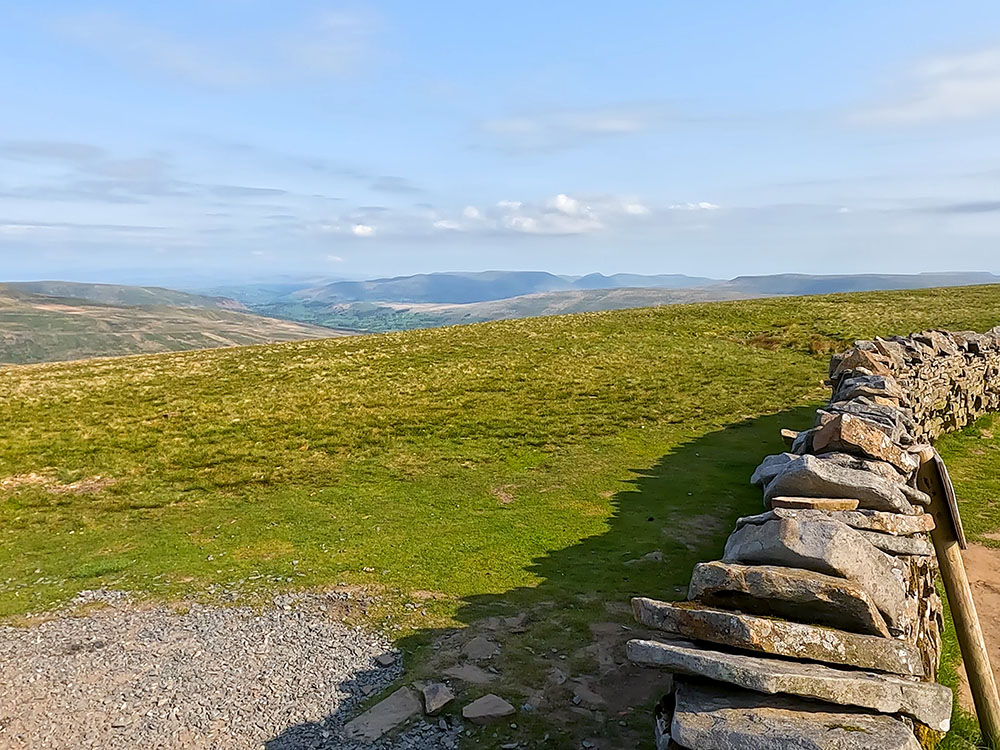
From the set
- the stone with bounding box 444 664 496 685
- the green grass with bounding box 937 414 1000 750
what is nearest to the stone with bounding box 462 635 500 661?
the stone with bounding box 444 664 496 685

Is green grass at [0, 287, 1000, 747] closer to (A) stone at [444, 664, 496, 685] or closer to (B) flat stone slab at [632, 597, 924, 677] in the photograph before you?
(A) stone at [444, 664, 496, 685]

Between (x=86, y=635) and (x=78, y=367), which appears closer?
(x=86, y=635)

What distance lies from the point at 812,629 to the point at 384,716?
20.7 ft

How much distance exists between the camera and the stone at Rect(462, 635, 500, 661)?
11312mm

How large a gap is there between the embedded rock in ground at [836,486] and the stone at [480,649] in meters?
5.39

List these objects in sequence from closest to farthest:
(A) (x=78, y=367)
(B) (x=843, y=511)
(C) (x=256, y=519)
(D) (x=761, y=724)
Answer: (D) (x=761, y=724)
(B) (x=843, y=511)
(C) (x=256, y=519)
(A) (x=78, y=367)

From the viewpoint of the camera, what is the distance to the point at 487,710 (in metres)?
9.73

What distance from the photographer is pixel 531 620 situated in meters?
12.5

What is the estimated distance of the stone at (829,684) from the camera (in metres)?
6.12

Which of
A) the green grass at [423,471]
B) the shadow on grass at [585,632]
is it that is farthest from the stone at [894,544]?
the green grass at [423,471]

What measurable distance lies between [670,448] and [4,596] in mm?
20125

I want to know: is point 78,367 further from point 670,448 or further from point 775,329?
point 775,329

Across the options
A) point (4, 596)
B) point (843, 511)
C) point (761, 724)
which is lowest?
point (4, 596)

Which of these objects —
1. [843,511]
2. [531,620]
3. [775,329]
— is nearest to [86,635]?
[531,620]
